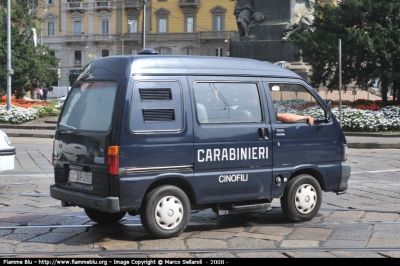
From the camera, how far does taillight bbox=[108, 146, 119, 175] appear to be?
20.9ft

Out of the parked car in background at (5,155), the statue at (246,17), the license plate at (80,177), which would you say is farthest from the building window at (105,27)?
the license plate at (80,177)

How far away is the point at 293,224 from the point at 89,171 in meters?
2.30

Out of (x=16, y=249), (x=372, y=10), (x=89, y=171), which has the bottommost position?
(x=16, y=249)

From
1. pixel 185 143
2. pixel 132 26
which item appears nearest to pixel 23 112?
pixel 185 143

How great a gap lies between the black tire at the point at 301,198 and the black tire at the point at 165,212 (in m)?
1.27

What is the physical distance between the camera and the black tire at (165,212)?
259 inches

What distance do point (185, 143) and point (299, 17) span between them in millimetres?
21435

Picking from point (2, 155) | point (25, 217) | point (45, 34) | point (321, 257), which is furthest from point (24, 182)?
point (45, 34)

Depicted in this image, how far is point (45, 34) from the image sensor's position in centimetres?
7600

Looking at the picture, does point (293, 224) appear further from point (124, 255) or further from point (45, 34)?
point (45, 34)

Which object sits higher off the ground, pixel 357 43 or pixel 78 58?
pixel 78 58

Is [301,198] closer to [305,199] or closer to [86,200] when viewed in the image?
[305,199]

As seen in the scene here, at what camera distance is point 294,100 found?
301 inches

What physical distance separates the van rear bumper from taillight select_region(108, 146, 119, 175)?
0.24 m
